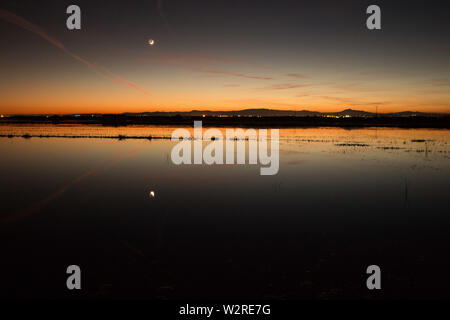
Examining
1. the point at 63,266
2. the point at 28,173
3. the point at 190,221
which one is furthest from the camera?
the point at 28,173

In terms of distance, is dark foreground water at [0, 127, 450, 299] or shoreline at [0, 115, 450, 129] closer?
dark foreground water at [0, 127, 450, 299]

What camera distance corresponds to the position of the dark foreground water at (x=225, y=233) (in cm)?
709

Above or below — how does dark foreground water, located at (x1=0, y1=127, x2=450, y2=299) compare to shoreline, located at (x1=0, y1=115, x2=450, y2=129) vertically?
below

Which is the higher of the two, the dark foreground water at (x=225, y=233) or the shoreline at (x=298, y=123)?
the shoreline at (x=298, y=123)

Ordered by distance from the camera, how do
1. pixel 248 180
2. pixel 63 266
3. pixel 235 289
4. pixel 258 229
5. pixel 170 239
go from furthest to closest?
1. pixel 248 180
2. pixel 258 229
3. pixel 170 239
4. pixel 63 266
5. pixel 235 289

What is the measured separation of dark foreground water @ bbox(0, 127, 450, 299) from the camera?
23.2 feet

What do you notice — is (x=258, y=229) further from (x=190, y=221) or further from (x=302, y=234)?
(x=190, y=221)

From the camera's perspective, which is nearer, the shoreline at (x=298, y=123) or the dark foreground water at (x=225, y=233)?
the dark foreground water at (x=225, y=233)

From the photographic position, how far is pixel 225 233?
9930 mm

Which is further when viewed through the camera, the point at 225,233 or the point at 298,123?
the point at 298,123
